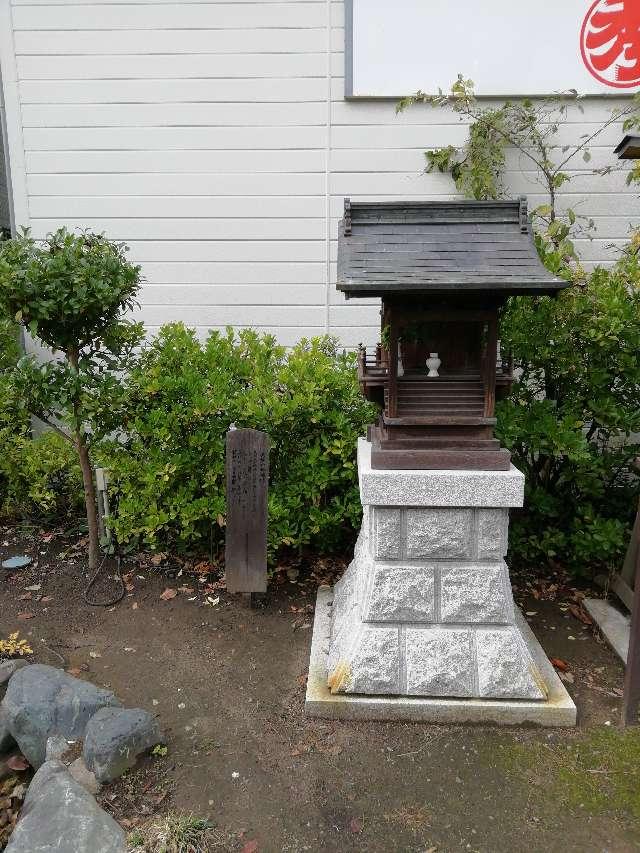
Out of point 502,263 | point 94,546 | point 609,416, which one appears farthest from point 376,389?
point 94,546

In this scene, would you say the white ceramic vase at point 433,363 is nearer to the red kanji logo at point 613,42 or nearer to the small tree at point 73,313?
the small tree at point 73,313

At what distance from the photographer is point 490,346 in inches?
128

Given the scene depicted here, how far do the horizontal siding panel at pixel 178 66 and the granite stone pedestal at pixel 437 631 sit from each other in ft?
15.8

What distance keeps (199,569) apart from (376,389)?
275cm

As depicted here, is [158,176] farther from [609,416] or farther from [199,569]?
[609,416]

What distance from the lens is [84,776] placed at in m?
3.06

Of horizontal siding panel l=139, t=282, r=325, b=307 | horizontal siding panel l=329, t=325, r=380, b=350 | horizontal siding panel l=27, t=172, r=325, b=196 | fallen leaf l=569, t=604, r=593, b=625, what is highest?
horizontal siding panel l=27, t=172, r=325, b=196

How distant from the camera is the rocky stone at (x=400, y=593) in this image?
3473mm

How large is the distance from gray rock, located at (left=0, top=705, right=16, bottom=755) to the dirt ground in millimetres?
658

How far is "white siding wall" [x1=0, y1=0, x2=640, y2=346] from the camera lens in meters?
6.11

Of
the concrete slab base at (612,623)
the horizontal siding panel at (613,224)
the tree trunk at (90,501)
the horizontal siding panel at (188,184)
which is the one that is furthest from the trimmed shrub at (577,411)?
the tree trunk at (90,501)

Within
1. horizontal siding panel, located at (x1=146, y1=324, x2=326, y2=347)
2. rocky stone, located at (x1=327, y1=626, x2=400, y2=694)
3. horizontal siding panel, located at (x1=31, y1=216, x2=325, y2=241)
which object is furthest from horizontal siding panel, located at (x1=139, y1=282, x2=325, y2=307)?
rocky stone, located at (x1=327, y1=626, x2=400, y2=694)

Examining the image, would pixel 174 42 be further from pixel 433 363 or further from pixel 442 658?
pixel 442 658

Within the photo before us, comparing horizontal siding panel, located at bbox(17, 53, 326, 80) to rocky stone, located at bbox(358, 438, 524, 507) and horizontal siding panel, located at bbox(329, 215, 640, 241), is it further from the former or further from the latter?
rocky stone, located at bbox(358, 438, 524, 507)
